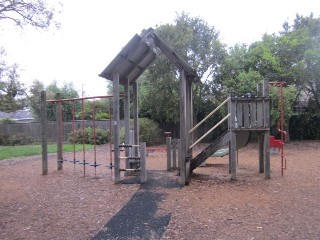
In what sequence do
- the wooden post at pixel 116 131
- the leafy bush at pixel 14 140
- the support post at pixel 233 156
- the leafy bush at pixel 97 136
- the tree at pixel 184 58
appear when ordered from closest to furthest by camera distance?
the wooden post at pixel 116 131, the support post at pixel 233 156, the tree at pixel 184 58, the leafy bush at pixel 97 136, the leafy bush at pixel 14 140

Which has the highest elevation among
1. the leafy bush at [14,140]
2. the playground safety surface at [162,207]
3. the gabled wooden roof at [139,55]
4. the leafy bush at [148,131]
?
the gabled wooden roof at [139,55]

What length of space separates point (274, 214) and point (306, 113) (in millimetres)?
18468

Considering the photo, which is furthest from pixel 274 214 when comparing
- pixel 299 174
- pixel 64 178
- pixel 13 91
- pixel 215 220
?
pixel 13 91

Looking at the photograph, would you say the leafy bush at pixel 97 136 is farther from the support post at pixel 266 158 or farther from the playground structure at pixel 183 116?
the support post at pixel 266 158

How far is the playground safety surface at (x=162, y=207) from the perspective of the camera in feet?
15.9

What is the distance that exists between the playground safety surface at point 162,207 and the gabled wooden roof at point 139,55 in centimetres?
293

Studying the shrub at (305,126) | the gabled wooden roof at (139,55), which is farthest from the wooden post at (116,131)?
the shrub at (305,126)

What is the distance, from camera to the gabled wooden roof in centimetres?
839

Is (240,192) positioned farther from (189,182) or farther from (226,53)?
(226,53)

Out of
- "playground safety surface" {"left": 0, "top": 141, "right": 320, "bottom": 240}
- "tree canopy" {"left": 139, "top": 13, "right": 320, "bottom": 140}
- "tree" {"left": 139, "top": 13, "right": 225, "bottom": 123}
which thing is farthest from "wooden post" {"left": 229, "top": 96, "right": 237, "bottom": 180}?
"tree" {"left": 139, "top": 13, "right": 225, "bottom": 123}

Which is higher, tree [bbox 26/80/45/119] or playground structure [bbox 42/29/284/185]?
tree [bbox 26/80/45/119]

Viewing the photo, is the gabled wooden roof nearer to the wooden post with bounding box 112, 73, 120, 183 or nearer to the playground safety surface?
the wooden post with bounding box 112, 73, 120, 183

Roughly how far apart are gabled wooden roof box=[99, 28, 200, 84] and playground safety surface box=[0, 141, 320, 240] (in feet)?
9.62

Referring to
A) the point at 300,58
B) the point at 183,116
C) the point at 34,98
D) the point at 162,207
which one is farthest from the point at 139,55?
the point at 34,98
